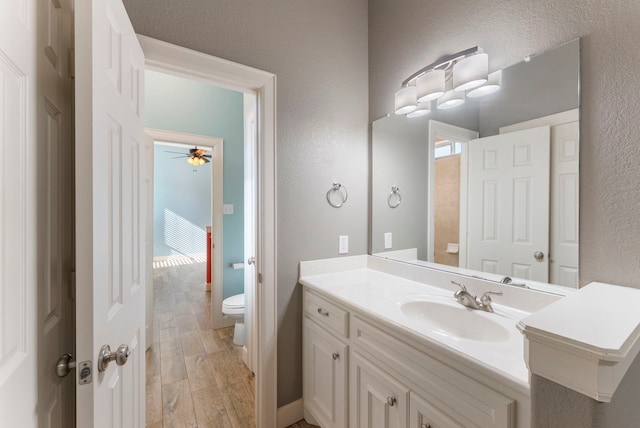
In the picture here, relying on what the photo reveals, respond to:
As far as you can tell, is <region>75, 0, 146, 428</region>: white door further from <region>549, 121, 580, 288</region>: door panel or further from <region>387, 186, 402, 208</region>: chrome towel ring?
<region>549, 121, 580, 288</region>: door panel

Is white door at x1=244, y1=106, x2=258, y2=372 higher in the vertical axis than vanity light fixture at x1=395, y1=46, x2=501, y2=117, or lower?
lower

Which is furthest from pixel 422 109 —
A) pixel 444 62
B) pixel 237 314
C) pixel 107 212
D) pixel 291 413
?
pixel 237 314

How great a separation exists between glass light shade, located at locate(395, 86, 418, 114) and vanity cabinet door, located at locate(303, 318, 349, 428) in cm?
136

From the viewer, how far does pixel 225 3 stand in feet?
4.78

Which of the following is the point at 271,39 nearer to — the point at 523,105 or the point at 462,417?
the point at 523,105

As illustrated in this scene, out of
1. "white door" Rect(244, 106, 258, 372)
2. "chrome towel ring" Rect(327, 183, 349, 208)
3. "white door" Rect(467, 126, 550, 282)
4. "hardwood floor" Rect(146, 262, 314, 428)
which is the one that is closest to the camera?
"white door" Rect(467, 126, 550, 282)

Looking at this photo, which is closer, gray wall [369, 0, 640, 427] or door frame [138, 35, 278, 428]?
gray wall [369, 0, 640, 427]

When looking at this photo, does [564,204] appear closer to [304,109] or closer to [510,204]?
[510,204]

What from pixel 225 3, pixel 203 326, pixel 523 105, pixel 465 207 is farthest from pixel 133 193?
pixel 203 326

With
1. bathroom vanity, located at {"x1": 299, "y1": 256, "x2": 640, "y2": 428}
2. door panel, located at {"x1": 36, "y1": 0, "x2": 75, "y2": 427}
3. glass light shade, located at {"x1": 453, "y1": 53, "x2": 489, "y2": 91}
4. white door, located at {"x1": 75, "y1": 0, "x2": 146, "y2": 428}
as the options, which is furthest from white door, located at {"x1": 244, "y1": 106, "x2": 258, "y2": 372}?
glass light shade, located at {"x1": 453, "y1": 53, "x2": 489, "y2": 91}

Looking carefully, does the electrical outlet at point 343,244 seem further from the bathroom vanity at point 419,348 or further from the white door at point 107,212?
the white door at point 107,212

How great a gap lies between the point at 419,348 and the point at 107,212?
1088mm

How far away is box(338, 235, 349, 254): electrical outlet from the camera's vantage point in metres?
1.89

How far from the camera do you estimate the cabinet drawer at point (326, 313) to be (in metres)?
1.36
